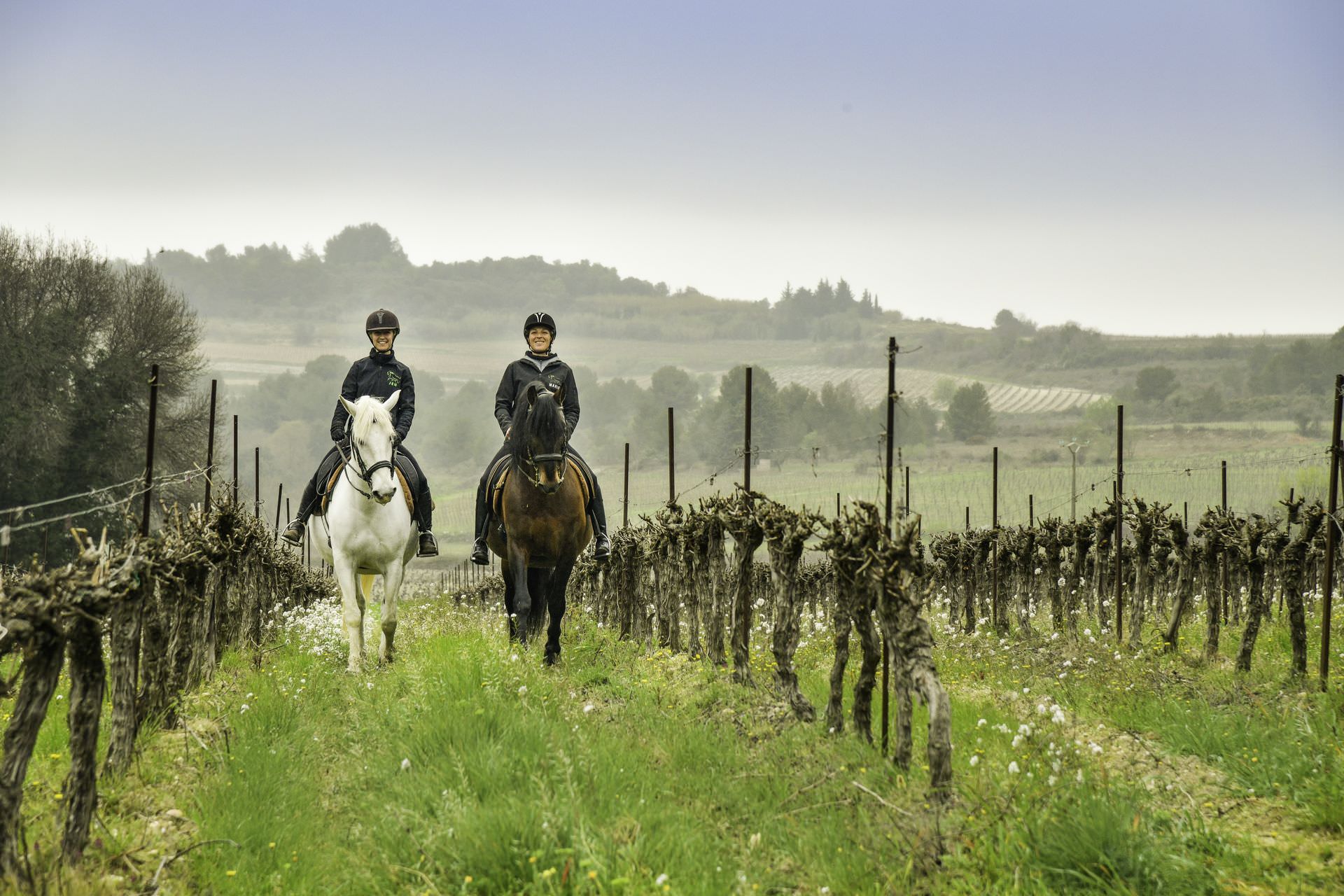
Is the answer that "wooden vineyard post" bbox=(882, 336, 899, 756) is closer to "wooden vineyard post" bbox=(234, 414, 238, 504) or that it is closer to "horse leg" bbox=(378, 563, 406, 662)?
"horse leg" bbox=(378, 563, 406, 662)

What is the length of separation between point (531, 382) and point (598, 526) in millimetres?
1902

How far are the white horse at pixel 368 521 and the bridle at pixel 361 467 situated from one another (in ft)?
0.03

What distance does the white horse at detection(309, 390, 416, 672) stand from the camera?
11.8 meters

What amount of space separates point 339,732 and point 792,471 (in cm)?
9868

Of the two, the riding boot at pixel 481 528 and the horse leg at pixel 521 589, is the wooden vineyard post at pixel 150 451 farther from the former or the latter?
the horse leg at pixel 521 589

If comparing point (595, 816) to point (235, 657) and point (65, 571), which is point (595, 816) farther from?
point (235, 657)

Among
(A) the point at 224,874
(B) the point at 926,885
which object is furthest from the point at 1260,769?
(A) the point at 224,874

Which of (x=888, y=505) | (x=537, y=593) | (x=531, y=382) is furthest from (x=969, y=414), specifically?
(x=888, y=505)

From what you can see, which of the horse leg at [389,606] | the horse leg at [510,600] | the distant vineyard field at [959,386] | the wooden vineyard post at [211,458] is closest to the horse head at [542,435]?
the horse leg at [510,600]

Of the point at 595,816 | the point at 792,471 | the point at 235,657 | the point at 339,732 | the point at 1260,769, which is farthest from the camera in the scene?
the point at 792,471

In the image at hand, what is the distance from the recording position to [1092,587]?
20.6 metres

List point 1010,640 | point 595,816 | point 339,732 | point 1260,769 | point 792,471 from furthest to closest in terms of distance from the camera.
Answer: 1. point 792,471
2. point 1010,640
3. point 339,732
4. point 1260,769
5. point 595,816

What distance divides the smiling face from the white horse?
161cm

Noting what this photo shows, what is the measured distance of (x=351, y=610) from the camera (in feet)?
41.0
